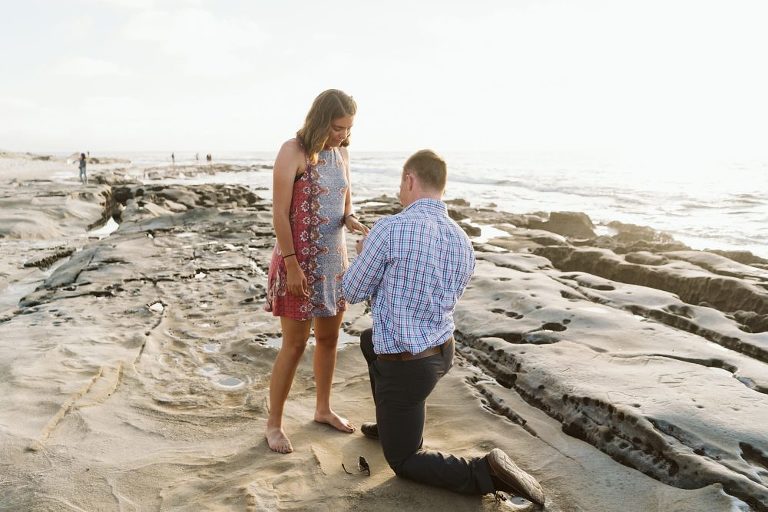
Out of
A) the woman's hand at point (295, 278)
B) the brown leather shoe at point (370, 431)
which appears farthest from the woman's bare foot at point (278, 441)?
the woman's hand at point (295, 278)

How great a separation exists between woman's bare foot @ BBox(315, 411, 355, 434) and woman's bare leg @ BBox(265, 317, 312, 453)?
304 mm

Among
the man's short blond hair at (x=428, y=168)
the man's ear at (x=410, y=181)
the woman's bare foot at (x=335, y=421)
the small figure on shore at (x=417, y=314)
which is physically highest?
the man's short blond hair at (x=428, y=168)

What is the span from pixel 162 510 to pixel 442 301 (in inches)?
63.8

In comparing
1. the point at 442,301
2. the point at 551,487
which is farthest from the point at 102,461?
the point at 551,487

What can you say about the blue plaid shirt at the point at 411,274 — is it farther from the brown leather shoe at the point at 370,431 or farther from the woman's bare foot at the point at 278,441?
the woman's bare foot at the point at 278,441

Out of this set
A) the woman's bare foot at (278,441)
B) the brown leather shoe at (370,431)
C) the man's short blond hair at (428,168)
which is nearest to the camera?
the man's short blond hair at (428,168)

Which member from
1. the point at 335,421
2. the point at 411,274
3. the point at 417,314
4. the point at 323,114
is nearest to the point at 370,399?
the point at 335,421

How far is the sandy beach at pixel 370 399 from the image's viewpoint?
2549mm

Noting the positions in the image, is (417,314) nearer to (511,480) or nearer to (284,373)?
(511,480)

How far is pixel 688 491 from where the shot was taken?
8.24 feet

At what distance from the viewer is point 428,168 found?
2.53 m

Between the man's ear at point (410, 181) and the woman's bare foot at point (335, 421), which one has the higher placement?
the man's ear at point (410, 181)

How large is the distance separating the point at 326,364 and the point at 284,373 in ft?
1.05

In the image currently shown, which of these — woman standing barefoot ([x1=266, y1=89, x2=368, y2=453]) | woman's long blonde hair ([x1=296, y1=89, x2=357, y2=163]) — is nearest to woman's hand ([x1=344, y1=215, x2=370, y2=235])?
woman standing barefoot ([x1=266, y1=89, x2=368, y2=453])
